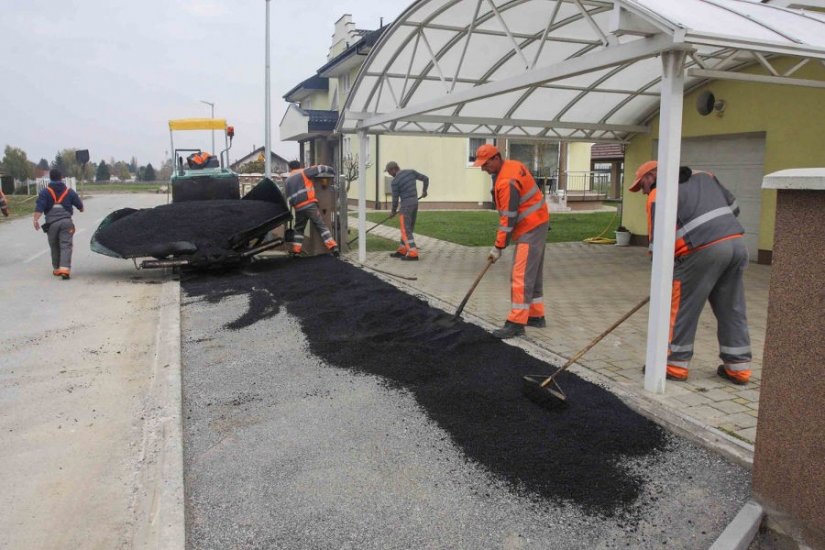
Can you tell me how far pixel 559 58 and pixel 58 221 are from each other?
25.2ft

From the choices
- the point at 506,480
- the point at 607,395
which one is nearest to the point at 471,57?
the point at 607,395

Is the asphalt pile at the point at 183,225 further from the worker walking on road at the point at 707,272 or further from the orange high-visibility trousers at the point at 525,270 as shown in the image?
the worker walking on road at the point at 707,272

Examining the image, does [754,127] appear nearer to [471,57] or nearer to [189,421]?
[471,57]

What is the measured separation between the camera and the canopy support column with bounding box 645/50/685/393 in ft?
13.8

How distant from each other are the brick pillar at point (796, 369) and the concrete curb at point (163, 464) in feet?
8.44

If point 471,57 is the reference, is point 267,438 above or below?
below

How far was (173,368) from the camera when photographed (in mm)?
5406

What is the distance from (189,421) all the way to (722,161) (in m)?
9.71

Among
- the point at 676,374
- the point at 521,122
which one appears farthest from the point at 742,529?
the point at 521,122

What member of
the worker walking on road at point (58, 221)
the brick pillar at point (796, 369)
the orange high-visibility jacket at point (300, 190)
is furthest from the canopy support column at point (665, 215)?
the worker walking on road at point (58, 221)

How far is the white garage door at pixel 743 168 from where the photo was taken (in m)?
10.3

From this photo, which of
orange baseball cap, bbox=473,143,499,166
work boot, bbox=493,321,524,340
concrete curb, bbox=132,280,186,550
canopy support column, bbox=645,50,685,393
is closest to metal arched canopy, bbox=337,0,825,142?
canopy support column, bbox=645,50,685,393

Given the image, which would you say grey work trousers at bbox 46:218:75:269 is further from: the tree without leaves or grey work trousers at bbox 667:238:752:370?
the tree without leaves

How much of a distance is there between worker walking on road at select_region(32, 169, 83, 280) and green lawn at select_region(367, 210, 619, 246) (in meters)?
7.15
